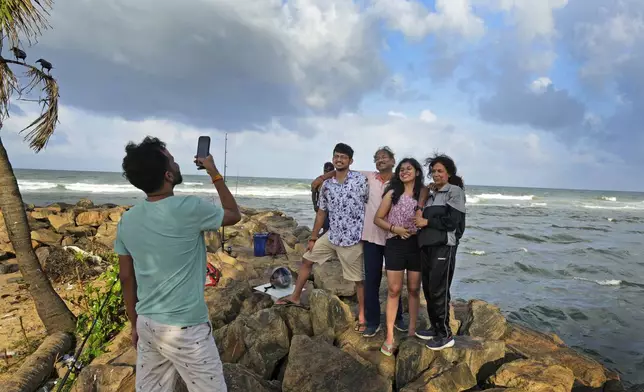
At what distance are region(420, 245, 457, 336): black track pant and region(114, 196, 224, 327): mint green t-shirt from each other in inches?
91.6

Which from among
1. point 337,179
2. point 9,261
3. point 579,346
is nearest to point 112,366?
point 337,179

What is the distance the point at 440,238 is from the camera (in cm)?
357

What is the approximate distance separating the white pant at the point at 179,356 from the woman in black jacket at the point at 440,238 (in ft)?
7.43

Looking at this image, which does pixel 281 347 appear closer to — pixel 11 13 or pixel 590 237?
pixel 11 13

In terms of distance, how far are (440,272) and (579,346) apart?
405cm

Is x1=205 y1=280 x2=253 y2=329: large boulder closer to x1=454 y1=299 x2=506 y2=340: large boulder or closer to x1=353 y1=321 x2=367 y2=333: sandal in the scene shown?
x1=353 y1=321 x2=367 y2=333: sandal

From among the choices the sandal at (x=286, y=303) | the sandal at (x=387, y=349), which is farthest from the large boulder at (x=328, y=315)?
the sandal at (x=387, y=349)

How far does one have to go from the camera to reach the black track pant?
3.61 metres

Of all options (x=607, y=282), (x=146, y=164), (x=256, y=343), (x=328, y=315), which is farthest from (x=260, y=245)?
(x=607, y=282)

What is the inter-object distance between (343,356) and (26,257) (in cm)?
420

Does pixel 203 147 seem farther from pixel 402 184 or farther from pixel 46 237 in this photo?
pixel 46 237

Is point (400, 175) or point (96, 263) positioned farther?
point (96, 263)

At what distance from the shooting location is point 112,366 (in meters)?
3.22

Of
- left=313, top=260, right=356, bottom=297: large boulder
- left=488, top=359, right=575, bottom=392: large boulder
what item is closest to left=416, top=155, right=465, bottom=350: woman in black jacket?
left=488, top=359, right=575, bottom=392: large boulder
